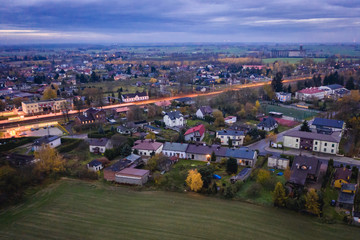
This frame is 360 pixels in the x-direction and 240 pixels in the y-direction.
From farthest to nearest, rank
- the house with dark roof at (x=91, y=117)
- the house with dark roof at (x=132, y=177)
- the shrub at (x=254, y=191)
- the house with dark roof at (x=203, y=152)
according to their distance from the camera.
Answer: the house with dark roof at (x=91, y=117), the house with dark roof at (x=203, y=152), the house with dark roof at (x=132, y=177), the shrub at (x=254, y=191)

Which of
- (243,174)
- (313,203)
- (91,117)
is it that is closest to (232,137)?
(243,174)

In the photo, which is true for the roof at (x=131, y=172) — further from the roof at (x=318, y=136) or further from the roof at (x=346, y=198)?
the roof at (x=318, y=136)

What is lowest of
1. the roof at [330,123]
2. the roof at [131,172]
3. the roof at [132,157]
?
the roof at [131,172]

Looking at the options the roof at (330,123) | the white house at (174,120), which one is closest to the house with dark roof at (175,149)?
the white house at (174,120)

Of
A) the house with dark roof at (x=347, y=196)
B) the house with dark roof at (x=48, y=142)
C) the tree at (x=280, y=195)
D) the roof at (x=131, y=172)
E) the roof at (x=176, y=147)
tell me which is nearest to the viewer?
the house with dark roof at (x=347, y=196)

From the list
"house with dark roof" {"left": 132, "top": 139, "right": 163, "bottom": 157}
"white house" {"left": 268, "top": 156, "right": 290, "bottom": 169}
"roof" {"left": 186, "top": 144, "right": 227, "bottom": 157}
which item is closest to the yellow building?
"house with dark roof" {"left": 132, "top": 139, "right": 163, "bottom": 157}

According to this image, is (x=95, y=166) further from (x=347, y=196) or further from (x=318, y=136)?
(x=318, y=136)

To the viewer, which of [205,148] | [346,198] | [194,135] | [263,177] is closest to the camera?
[346,198]
